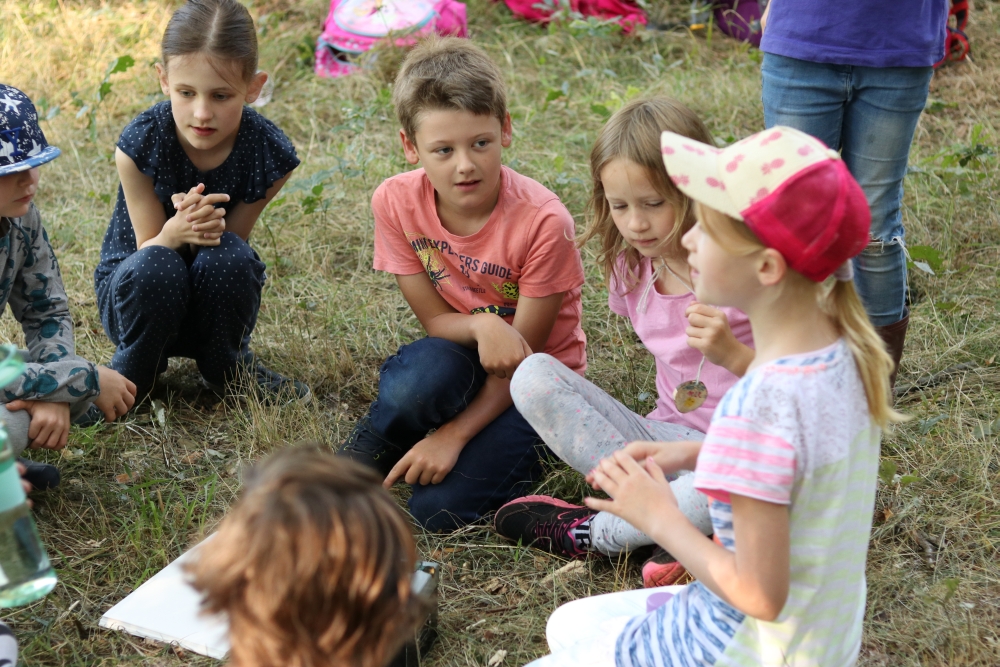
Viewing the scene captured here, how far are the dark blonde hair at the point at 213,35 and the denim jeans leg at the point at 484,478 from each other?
3.86 ft

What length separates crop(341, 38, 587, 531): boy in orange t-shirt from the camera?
222 cm

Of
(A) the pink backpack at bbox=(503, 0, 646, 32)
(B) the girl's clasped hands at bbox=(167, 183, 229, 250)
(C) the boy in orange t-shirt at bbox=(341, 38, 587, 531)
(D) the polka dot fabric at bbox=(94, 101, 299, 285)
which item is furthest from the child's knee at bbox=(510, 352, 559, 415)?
(A) the pink backpack at bbox=(503, 0, 646, 32)

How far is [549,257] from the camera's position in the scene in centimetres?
227

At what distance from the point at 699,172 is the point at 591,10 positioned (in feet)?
13.8

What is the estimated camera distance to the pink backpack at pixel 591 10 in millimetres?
5102

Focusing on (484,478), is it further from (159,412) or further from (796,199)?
(796,199)

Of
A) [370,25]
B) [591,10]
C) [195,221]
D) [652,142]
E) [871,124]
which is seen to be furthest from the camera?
[591,10]

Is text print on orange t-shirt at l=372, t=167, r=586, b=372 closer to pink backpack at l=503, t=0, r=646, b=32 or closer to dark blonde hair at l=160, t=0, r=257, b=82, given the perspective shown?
dark blonde hair at l=160, t=0, r=257, b=82

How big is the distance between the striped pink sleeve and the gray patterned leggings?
30.1 inches

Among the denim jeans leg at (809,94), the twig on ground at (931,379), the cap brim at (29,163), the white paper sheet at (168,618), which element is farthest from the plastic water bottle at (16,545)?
the twig on ground at (931,379)

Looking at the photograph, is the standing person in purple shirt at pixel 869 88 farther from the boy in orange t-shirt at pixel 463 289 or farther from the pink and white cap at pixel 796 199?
the pink and white cap at pixel 796 199

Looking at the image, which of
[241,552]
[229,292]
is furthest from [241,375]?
[241,552]

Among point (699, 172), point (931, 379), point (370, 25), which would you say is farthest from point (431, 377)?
point (370, 25)

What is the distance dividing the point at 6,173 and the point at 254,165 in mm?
757
